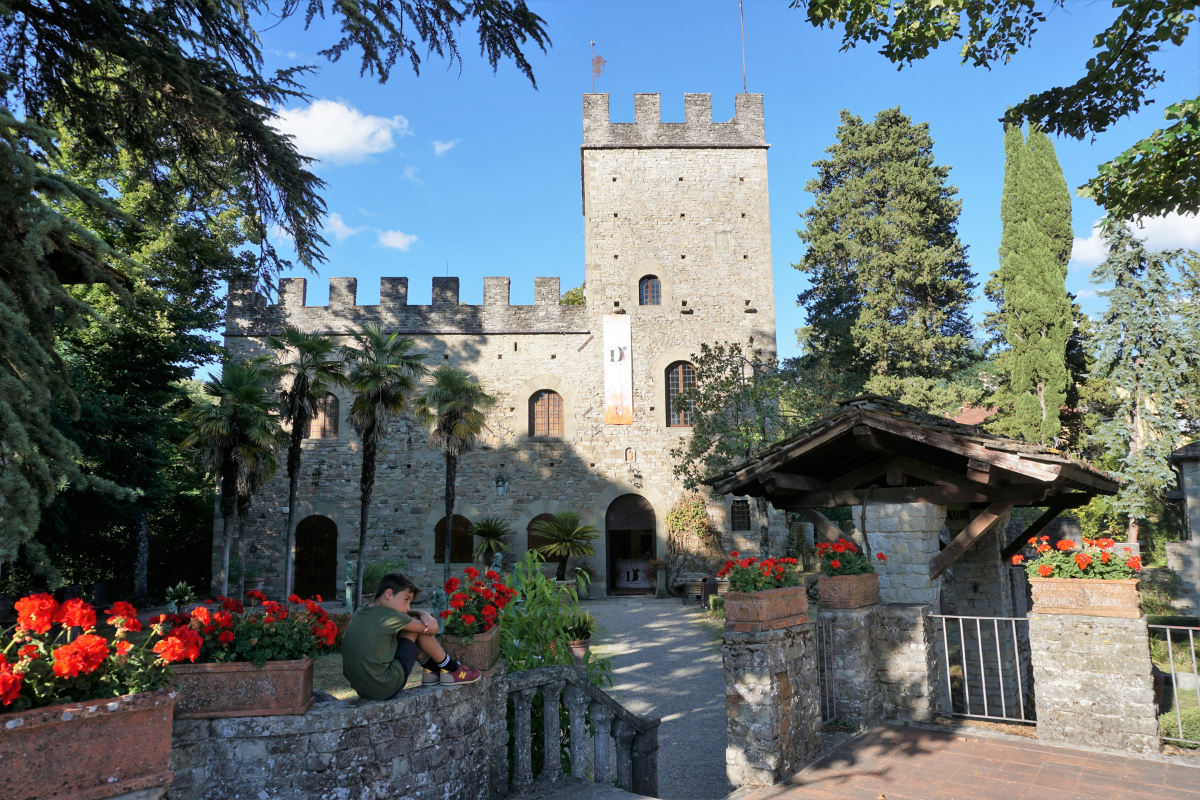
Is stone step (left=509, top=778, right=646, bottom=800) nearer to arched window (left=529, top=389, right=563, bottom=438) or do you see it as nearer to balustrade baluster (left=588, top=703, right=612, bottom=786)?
balustrade baluster (left=588, top=703, right=612, bottom=786)

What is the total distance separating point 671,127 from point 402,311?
8.82m

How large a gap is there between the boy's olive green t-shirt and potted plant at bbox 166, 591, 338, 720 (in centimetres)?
19

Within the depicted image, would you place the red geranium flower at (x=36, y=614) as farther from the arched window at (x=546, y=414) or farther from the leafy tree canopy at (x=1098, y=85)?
the arched window at (x=546, y=414)

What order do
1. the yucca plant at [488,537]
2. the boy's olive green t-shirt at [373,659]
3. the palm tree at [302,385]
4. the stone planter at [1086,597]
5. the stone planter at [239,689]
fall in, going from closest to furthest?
the stone planter at [239,689], the boy's olive green t-shirt at [373,659], the stone planter at [1086,597], the palm tree at [302,385], the yucca plant at [488,537]

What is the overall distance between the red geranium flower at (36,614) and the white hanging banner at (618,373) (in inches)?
612

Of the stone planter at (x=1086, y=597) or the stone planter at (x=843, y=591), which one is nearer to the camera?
the stone planter at (x=1086, y=597)

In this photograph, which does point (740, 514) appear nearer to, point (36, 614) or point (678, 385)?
point (678, 385)

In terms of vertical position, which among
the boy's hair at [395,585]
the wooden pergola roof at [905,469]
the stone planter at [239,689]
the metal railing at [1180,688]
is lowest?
the metal railing at [1180,688]

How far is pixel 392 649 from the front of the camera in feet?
11.1

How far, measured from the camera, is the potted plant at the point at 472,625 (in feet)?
12.5

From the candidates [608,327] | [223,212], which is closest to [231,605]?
[608,327]

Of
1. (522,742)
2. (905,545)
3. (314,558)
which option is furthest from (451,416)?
(522,742)

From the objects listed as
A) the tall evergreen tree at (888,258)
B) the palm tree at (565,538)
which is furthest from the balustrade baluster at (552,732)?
the tall evergreen tree at (888,258)

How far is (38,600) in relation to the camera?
7.95ft
